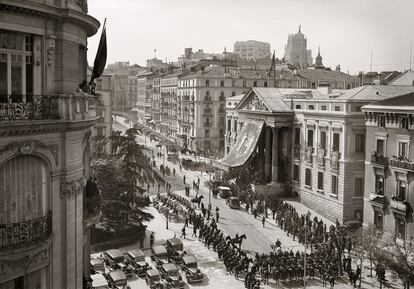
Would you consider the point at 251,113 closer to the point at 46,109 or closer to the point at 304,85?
the point at 304,85

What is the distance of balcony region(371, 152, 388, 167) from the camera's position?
133 ft

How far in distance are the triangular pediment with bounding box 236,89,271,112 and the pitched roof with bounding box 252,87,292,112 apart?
0.38 metres

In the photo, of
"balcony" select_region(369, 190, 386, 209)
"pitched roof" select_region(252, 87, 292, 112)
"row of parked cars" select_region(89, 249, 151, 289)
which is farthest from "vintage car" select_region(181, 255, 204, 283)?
"pitched roof" select_region(252, 87, 292, 112)

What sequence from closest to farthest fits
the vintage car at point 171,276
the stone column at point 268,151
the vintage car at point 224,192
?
the vintage car at point 171,276 < the vintage car at point 224,192 < the stone column at point 268,151

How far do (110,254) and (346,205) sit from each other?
24.5m

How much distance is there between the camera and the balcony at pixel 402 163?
37388 mm

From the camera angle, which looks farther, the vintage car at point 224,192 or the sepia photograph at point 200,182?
the vintage car at point 224,192

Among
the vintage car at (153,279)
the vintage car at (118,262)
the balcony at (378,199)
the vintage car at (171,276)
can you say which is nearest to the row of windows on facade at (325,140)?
the balcony at (378,199)

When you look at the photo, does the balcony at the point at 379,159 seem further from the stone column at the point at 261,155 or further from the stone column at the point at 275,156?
the stone column at the point at 261,155

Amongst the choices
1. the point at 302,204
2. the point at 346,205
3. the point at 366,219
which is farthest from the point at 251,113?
the point at 366,219

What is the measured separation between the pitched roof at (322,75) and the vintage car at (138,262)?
243ft

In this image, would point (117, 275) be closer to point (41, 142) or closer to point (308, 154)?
point (41, 142)

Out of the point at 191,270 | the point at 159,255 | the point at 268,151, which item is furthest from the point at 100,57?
the point at 268,151

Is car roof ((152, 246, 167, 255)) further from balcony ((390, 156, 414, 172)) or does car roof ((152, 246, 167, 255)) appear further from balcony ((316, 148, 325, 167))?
balcony ((316, 148, 325, 167))
